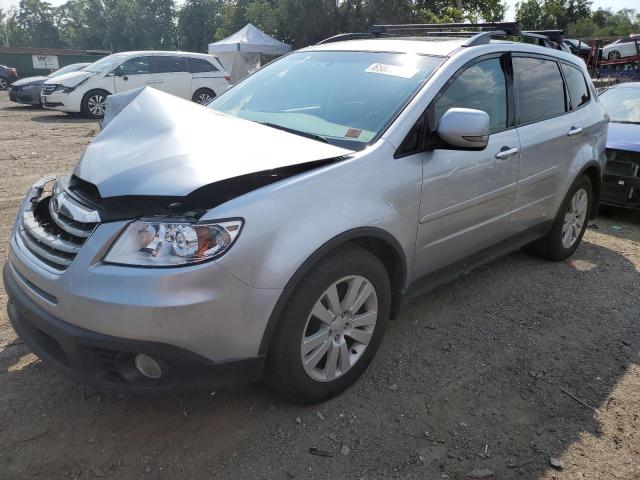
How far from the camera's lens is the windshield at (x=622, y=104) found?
6.81m

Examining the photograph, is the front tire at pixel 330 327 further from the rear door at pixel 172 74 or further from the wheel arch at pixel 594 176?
the rear door at pixel 172 74

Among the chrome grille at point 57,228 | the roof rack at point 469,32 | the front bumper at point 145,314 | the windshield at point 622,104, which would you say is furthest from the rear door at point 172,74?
the front bumper at point 145,314

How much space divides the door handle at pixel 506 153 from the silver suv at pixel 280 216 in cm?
2

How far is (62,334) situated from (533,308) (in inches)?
122

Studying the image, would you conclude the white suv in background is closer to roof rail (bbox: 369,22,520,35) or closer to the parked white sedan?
roof rail (bbox: 369,22,520,35)

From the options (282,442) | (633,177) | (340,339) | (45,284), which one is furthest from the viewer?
(633,177)

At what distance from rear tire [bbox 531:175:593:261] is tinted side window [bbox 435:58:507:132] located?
1.26 meters

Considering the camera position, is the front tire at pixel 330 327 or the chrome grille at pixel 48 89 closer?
the front tire at pixel 330 327

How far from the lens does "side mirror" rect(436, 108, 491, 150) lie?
2818mm

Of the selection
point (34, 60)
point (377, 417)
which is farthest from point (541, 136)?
point (34, 60)

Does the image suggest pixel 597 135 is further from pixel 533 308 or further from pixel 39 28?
pixel 39 28

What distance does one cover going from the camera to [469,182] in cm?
326

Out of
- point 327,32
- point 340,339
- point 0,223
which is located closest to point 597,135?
point 340,339

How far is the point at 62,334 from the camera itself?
218 cm
